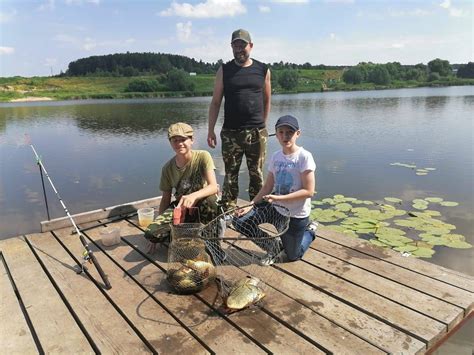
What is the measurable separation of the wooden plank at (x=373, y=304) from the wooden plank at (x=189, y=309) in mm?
834

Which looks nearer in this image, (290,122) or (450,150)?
(290,122)

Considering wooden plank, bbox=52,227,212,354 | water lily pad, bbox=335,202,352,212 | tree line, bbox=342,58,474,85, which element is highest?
tree line, bbox=342,58,474,85

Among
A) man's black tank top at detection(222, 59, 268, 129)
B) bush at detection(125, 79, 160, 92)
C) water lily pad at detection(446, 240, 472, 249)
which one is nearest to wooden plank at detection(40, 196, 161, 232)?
man's black tank top at detection(222, 59, 268, 129)

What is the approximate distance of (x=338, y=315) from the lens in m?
2.47

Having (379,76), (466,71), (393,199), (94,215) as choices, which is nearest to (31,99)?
(94,215)

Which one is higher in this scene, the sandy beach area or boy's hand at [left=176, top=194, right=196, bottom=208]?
the sandy beach area

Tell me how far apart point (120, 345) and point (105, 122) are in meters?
20.7

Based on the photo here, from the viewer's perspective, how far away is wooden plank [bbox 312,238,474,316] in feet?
8.74

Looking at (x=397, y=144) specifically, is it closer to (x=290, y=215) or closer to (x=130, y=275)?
(x=290, y=215)

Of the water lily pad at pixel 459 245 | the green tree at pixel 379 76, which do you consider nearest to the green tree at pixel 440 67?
the green tree at pixel 379 76

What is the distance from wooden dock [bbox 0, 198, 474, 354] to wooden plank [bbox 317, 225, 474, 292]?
0.01 meters

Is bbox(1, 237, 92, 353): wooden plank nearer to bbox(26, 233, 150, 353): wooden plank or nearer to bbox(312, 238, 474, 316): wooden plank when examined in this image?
bbox(26, 233, 150, 353): wooden plank

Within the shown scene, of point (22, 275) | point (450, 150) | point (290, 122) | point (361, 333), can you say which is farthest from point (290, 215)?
point (450, 150)

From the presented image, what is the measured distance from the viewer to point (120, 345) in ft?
7.29
